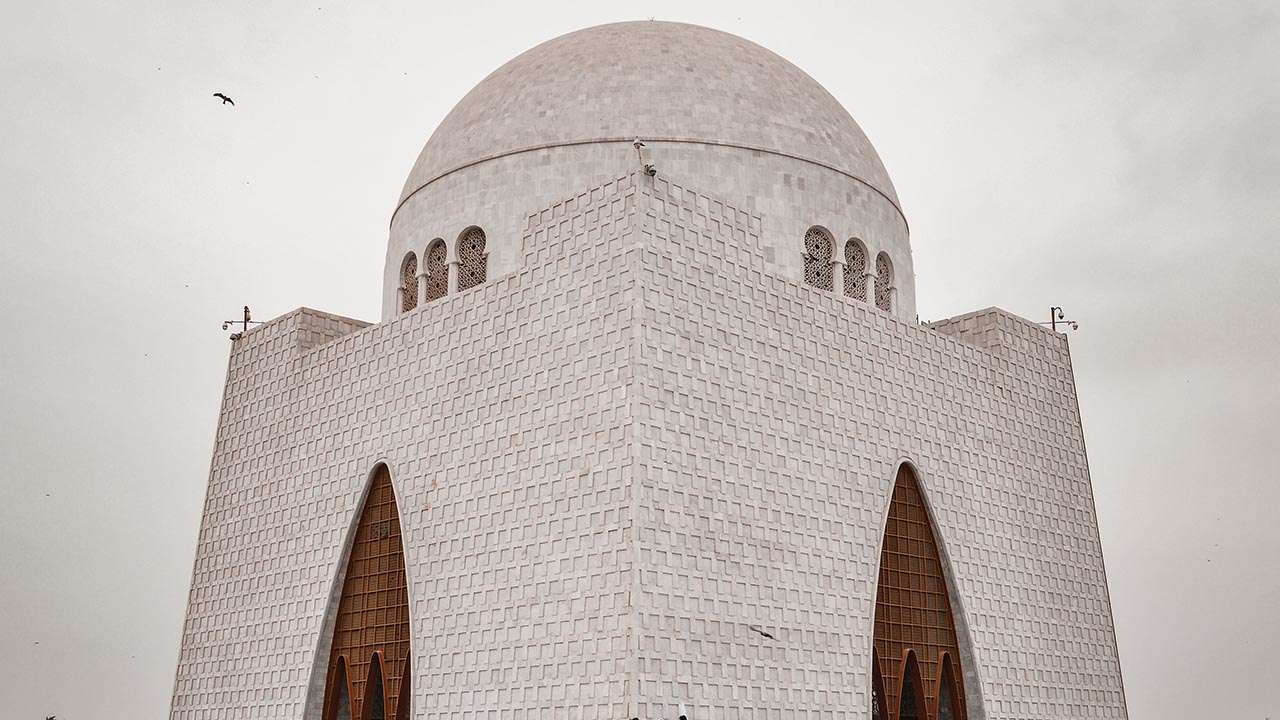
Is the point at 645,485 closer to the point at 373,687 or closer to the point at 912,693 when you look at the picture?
the point at 373,687

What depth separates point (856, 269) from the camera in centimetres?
1883

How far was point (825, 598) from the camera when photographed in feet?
48.6

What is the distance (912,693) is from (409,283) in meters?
9.50

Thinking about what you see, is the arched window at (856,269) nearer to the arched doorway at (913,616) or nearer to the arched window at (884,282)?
the arched window at (884,282)

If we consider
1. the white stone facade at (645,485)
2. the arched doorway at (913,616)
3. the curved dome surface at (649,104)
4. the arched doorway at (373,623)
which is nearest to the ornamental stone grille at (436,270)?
the white stone facade at (645,485)

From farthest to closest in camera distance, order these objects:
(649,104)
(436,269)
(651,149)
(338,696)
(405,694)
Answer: (436,269), (649,104), (651,149), (338,696), (405,694)

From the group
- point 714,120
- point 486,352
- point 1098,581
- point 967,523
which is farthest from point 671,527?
point 1098,581

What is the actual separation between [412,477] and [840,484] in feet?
17.8

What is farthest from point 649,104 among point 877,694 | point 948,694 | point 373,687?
point 948,694

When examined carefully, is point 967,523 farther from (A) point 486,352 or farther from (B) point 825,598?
(A) point 486,352

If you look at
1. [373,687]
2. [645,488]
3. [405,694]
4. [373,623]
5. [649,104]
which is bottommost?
[405,694]

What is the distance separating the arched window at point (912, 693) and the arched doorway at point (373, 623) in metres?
6.41

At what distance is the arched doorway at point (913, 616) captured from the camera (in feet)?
52.5

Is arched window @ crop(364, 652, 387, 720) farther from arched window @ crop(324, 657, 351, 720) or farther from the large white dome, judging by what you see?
the large white dome
